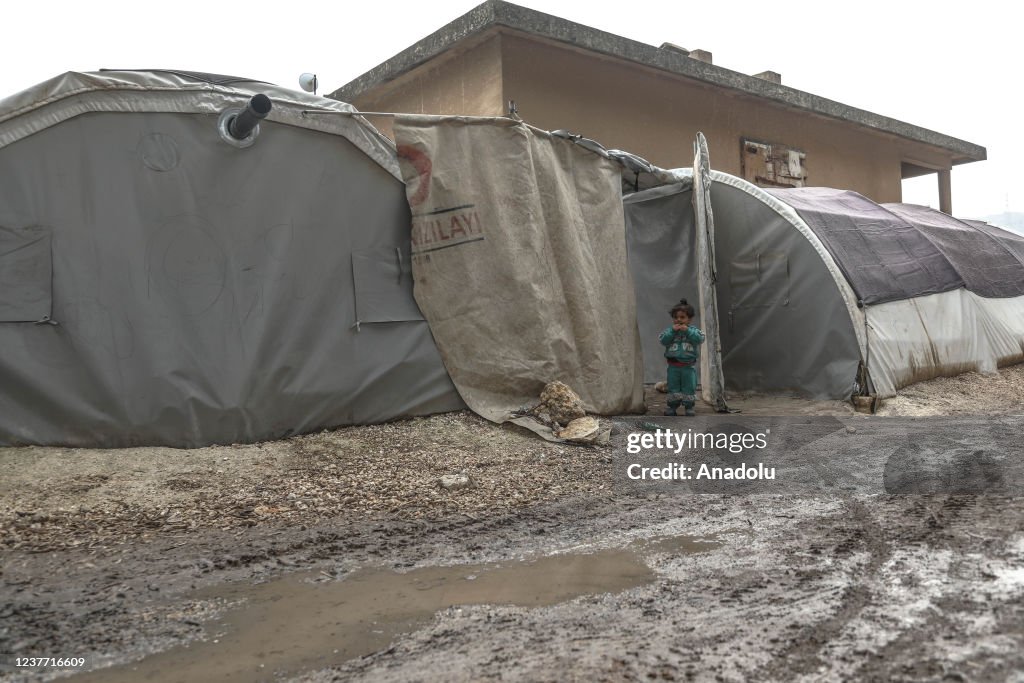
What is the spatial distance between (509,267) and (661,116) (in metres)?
5.11

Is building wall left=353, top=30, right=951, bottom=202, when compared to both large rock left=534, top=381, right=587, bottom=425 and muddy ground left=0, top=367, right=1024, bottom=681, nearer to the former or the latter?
large rock left=534, top=381, right=587, bottom=425

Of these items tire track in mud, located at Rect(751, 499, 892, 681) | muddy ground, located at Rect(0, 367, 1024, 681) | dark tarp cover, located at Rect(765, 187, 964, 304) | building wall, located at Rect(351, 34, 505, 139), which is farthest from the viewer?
building wall, located at Rect(351, 34, 505, 139)

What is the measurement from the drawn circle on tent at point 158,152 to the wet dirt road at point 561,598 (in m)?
2.50

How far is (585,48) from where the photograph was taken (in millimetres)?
9141

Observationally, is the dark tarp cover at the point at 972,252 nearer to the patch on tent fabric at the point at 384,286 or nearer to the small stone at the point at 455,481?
the patch on tent fabric at the point at 384,286

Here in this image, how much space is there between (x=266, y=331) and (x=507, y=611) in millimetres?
3118

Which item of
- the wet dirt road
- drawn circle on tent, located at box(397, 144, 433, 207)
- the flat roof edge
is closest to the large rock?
drawn circle on tent, located at box(397, 144, 433, 207)

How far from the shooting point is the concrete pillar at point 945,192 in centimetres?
1561

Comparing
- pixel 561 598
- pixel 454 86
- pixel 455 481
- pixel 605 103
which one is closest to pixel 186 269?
pixel 455 481

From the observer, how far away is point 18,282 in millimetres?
4676

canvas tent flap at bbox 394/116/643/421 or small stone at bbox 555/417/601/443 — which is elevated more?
canvas tent flap at bbox 394/116/643/421

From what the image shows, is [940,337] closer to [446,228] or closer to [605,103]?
[605,103]

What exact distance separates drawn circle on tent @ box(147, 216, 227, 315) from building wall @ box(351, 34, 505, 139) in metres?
4.41

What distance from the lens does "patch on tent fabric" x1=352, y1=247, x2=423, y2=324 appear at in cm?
573
